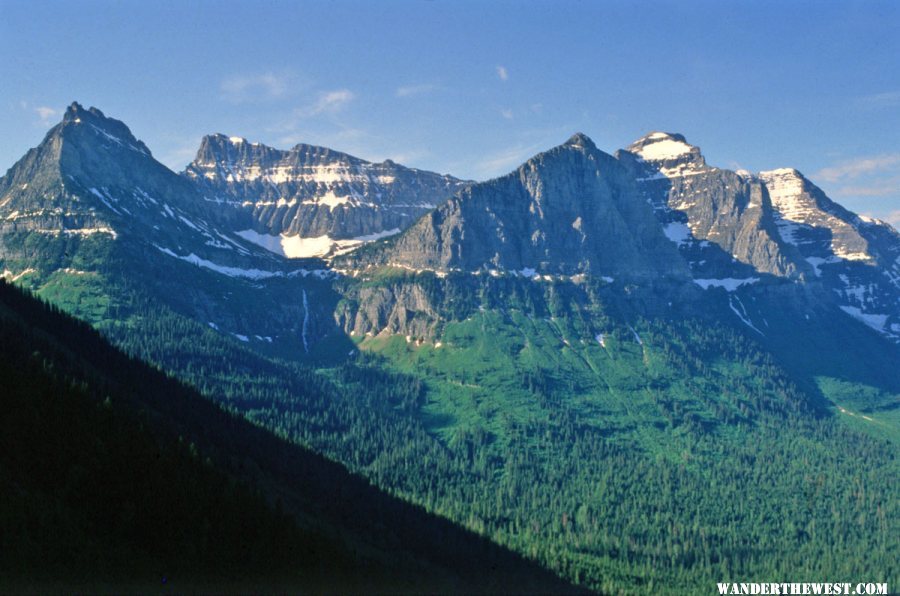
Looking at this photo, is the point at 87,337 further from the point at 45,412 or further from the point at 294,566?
the point at 294,566

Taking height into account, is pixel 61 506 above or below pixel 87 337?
below

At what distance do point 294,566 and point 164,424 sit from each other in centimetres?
4261

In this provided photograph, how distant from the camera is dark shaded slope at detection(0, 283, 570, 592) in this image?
92438 millimetres

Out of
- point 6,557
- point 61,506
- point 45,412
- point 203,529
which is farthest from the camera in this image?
point 45,412

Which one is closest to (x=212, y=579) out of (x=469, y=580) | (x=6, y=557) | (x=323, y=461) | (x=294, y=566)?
(x=294, y=566)

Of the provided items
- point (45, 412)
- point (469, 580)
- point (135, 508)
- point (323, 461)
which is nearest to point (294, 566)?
point (135, 508)

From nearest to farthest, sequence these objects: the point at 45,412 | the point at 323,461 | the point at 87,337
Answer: the point at 45,412
the point at 87,337
the point at 323,461

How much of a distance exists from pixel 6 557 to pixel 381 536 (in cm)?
7534

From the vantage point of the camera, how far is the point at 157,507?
10394 centimetres

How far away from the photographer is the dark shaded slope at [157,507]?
303 feet

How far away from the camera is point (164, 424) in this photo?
468ft

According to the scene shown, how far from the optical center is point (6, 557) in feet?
281

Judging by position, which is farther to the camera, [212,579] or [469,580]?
[469,580]

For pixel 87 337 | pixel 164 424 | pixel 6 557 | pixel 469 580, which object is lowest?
pixel 469 580
